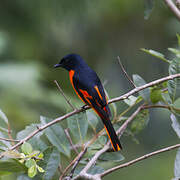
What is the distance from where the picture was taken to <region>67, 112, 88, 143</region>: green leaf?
225cm

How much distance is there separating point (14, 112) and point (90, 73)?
1.81 m

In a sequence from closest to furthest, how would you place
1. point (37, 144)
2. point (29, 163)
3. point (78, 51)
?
point (29, 163) → point (37, 144) → point (78, 51)

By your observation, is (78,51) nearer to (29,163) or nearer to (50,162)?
(50,162)

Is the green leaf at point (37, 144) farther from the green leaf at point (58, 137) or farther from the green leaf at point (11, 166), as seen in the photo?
the green leaf at point (11, 166)

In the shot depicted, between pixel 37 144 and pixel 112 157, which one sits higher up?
pixel 37 144

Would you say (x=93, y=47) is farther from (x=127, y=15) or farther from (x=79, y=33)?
(x=127, y=15)

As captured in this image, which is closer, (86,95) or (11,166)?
(11,166)

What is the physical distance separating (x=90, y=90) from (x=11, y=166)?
4.55ft

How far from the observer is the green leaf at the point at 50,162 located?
187cm

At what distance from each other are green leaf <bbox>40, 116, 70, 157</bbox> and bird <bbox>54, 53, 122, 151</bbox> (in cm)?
27

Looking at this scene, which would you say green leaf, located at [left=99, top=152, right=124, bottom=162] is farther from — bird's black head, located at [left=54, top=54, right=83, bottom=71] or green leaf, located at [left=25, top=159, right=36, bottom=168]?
bird's black head, located at [left=54, top=54, right=83, bottom=71]

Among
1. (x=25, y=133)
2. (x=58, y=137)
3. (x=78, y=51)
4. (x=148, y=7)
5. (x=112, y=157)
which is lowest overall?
(x=112, y=157)

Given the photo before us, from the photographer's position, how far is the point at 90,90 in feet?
9.92

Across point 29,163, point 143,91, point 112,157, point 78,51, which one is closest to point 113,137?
point 112,157
